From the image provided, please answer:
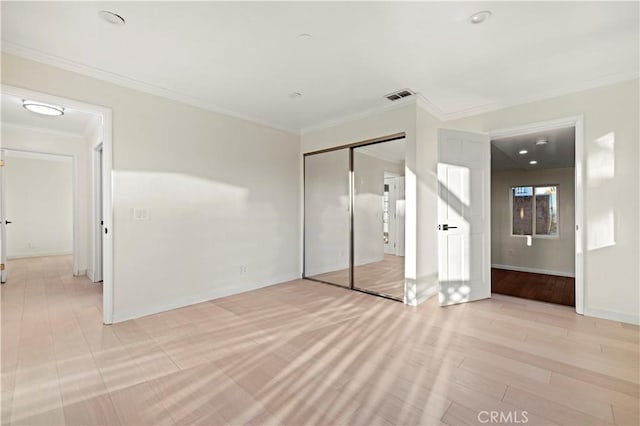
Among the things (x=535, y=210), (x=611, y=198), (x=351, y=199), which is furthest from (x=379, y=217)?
(x=535, y=210)

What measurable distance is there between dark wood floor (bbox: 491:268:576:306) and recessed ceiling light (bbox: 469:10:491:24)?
12.0 feet

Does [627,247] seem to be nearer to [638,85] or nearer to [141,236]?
[638,85]

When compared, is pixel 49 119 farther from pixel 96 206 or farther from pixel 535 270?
pixel 535 270

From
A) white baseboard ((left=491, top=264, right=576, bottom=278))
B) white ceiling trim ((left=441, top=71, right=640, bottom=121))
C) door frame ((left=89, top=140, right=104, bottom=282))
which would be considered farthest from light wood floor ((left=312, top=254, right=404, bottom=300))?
door frame ((left=89, top=140, right=104, bottom=282))

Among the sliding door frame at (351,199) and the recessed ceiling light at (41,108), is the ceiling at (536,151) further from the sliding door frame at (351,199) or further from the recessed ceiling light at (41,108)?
the recessed ceiling light at (41,108)

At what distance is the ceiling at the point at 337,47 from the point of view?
212 centimetres

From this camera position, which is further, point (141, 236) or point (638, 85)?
point (141, 236)

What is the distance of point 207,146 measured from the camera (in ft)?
12.9

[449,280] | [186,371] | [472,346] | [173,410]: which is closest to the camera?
[173,410]

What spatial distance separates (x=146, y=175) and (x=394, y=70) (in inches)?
117

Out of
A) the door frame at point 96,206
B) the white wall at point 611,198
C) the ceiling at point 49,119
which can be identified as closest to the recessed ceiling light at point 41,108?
the ceiling at point 49,119

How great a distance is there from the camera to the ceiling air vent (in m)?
3.48

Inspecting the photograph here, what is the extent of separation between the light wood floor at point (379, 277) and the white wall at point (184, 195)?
3.03ft

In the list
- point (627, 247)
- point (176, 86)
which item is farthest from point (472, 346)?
point (176, 86)
